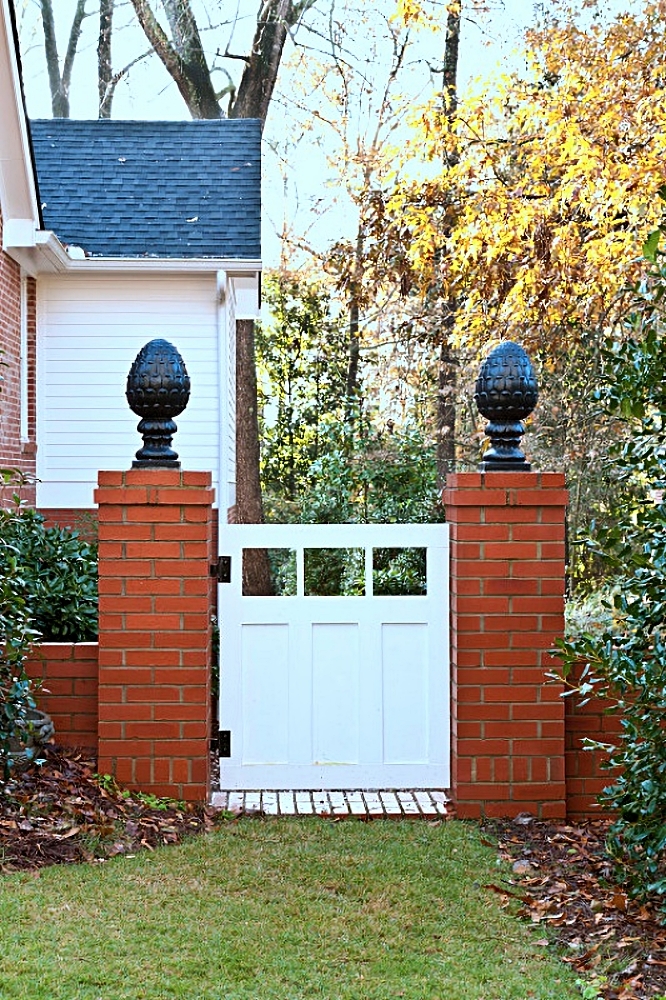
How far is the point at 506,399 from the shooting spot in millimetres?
5965

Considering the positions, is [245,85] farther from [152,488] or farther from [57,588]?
[152,488]

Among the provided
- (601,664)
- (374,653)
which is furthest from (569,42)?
(601,664)

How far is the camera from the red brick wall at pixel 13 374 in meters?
11.7

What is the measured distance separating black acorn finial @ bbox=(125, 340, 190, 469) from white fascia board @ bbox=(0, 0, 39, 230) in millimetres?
6009

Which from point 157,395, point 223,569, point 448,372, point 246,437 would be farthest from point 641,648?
point 246,437

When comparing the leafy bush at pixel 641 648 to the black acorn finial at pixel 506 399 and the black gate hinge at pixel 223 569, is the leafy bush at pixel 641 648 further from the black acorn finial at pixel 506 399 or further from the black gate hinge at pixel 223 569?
the black gate hinge at pixel 223 569

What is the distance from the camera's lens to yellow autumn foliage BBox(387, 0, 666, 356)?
38.4 feet

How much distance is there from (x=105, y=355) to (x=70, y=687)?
7776 millimetres

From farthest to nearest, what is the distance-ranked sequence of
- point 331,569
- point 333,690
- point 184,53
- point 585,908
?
point 184,53 < point 331,569 < point 333,690 < point 585,908

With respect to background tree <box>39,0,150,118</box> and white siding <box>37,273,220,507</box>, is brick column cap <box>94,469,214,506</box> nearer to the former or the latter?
white siding <box>37,273,220,507</box>

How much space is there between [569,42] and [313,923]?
1147cm

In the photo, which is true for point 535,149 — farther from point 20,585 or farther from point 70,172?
point 20,585

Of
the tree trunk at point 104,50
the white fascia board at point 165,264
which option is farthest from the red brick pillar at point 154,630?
the tree trunk at point 104,50

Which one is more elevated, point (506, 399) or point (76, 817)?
point (506, 399)
